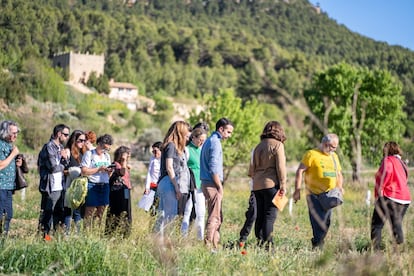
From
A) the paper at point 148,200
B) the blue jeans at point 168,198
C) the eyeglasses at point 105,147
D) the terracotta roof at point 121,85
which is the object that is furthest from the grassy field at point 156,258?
the terracotta roof at point 121,85

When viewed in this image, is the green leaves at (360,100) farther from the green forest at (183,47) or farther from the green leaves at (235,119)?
the green leaves at (235,119)

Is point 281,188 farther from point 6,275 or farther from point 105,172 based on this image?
point 6,275

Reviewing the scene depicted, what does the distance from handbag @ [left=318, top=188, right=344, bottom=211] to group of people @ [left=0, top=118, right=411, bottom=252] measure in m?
0.04

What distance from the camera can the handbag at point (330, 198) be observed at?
6739 millimetres

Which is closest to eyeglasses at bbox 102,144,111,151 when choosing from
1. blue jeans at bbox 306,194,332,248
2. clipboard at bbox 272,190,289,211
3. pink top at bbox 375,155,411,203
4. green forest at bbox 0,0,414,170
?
clipboard at bbox 272,190,289,211

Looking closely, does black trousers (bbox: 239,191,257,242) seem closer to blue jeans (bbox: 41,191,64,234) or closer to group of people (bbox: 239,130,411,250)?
group of people (bbox: 239,130,411,250)

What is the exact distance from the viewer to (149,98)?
88562mm

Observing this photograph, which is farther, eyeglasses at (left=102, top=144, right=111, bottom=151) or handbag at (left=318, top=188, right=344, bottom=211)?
eyeglasses at (left=102, top=144, right=111, bottom=151)

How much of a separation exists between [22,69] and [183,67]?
60120 mm

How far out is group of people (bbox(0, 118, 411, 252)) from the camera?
260 inches

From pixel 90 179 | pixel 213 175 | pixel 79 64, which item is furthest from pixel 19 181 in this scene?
pixel 79 64

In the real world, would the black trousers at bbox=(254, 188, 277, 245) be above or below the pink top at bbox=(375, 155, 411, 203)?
below

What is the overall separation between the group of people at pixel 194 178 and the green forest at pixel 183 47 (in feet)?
73.8

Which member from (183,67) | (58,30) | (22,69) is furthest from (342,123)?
(183,67)
